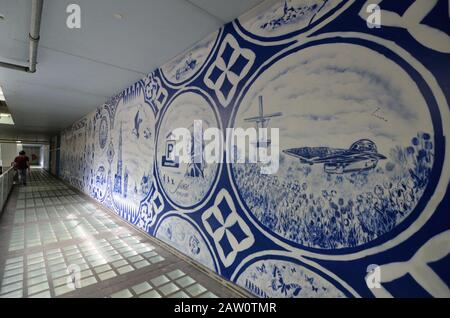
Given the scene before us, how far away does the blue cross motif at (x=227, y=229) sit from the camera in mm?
1799

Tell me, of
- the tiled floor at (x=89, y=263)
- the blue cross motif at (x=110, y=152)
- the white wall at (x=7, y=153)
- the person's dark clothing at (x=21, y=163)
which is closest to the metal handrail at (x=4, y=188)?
the tiled floor at (x=89, y=263)

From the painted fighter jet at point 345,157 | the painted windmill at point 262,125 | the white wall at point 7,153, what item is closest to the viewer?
the painted fighter jet at point 345,157

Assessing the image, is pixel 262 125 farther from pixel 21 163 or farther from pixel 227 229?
pixel 21 163

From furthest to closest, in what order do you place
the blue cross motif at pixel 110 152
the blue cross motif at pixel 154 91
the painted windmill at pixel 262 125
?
the blue cross motif at pixel 110 152, the blue cross motif at pixel 154 91, the painted windmill at pixel 262 125

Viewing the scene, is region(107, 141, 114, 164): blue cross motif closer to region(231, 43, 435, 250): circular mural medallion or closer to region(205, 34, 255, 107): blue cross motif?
region(205, 34, 255, 107): blue cross motif

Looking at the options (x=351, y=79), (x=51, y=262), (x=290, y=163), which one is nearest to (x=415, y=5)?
(x=351, y=79)

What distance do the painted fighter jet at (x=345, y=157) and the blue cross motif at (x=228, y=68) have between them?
884mm

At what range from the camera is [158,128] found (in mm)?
2896

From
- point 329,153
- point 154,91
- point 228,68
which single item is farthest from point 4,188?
point 329,153

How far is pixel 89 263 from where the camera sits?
7.18 ft

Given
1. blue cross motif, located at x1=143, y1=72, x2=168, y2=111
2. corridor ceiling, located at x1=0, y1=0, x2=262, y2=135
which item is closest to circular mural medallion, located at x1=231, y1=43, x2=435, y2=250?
corridor ceiling, located at x1=0, y1=0, x2=262, y2=135

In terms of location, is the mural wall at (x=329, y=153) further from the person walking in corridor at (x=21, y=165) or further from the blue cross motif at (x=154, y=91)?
the person walking in corridor at (x=21, y=165)

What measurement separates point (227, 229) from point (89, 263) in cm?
151
